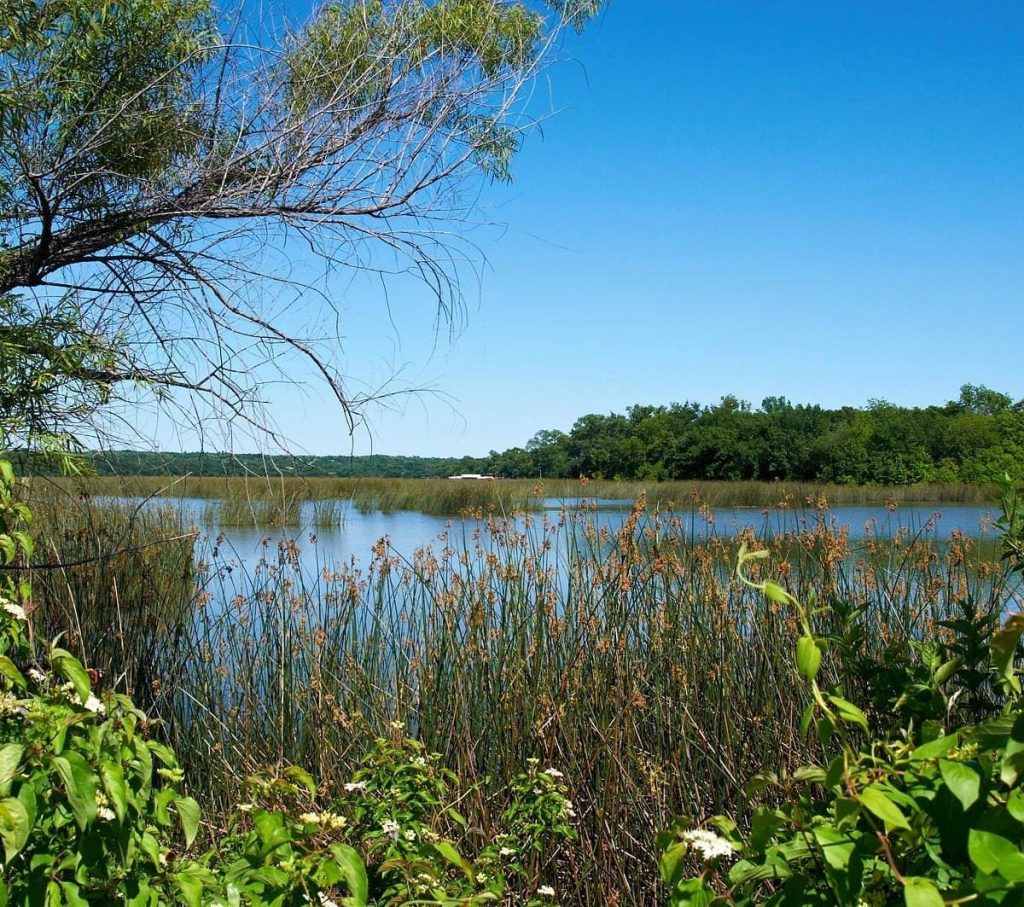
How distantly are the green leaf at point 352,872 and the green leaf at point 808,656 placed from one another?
0.63 metres

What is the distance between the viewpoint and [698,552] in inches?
137

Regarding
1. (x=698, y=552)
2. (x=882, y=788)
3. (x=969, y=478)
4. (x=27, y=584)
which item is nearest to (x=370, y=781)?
(x=27, y=584)

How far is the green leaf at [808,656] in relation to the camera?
0.84m

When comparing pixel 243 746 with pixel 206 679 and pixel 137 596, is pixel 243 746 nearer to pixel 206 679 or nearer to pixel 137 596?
pixel 206 679

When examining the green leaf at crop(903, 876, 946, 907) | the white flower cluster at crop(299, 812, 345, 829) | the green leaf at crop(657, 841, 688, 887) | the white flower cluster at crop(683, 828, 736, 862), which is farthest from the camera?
the white flower cluster at crop(299, 812, 345, 829)

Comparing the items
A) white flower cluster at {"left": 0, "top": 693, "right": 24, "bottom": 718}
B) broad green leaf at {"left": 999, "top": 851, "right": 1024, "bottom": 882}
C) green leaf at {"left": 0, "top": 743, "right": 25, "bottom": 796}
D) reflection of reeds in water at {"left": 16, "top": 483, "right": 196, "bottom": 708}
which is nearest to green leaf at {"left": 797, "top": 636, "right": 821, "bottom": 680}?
broad green leaf at {"left": 999, "top": 851, "right": 1024, "bottom": 882}

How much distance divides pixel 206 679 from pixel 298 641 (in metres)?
0.38

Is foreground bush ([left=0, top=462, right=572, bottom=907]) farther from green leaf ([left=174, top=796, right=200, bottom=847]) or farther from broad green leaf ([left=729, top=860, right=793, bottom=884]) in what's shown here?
broad green leaf ([left=729, top=860, right=793, bottom=884])

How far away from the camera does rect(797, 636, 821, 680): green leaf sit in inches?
32.9

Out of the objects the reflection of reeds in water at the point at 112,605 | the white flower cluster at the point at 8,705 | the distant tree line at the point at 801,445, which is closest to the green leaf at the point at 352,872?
the white flower cluster at the point at 8,705

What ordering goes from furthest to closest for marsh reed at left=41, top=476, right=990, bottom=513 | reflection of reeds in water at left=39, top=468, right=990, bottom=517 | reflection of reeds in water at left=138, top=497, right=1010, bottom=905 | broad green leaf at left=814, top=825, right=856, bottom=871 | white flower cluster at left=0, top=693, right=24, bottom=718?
1. reflection of reeds in water at left=39, top=468, right=990, bottom=517
2. marsh reed at left=41, top=476, right=990, bottom=513
3. reflection of reeds in water at left=138, top=497, right=1010, bottom=905
4. white flower cluster at left=0, top=693, right=24, bottom=718
5. broad green leaf at left=814, top=825, right=856, bottom=871

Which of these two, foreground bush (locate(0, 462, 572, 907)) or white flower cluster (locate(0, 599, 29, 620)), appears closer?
foreground bush (locate(0, 462, 572, 907))

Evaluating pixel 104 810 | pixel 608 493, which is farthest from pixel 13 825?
pixel 608 493

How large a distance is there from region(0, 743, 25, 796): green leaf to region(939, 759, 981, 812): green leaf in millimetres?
992
